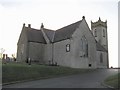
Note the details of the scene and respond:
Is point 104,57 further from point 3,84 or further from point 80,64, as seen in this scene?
point 3,84

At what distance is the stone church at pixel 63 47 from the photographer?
45094mm

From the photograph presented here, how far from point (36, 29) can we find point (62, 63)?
14.3 m

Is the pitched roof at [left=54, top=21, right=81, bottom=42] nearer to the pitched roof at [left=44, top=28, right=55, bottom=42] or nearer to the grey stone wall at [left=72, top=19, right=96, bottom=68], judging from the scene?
the grey stone wall at [left=72, top=19, right=96, bottom=68]

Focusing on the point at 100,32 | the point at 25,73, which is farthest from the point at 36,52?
the point at 100,32

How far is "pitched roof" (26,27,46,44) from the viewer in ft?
167

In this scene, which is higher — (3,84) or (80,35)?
(80,35)

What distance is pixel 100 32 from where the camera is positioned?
6844 cm

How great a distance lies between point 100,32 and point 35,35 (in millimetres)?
23763

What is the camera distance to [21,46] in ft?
175

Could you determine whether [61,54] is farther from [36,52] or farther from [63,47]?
[36,52]

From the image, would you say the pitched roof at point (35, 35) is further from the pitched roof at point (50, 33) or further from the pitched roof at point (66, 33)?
the pitched roof at point (66, 33)

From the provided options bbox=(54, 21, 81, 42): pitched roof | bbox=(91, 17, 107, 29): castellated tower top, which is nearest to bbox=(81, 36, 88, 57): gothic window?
bbox=(54, 21, 81, 42): pitched roof

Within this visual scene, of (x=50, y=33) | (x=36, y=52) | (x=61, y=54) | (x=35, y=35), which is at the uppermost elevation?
(x=50, y=33)

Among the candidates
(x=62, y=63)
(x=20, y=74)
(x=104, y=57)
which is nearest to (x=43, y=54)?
(x=62, y=63)
